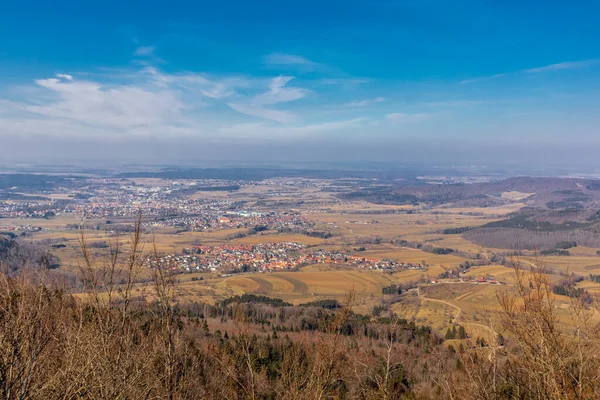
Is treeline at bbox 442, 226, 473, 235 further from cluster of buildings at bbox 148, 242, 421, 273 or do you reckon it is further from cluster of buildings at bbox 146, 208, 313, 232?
cluster of buildings at bbox 148, 242, 421, 273

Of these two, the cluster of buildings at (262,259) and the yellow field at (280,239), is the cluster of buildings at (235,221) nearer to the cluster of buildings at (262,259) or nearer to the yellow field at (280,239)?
the yellow field at (280,239)

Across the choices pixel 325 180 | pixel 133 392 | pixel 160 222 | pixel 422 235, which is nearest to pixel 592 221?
pixel 422 235

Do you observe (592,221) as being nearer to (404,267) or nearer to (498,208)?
(498,208)

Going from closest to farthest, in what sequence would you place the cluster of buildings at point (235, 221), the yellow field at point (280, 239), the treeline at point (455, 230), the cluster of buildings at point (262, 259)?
1. the cluster of buildings at point (262, 259)
2. the yellow field at point (280, 239)
3. the treeline at point (455, 230)
4. the cluster of buildings at point (235, 221)

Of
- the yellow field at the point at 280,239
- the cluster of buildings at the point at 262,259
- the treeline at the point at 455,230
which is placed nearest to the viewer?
the cluster of buildings at the point at 262,259

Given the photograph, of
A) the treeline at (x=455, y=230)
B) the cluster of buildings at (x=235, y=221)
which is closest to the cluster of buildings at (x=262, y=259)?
the cluster of buildings at (x=235, y=221)

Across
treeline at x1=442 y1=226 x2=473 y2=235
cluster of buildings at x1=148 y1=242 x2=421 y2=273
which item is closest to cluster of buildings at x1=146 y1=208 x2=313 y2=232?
cluster of buildings at x1=148 y1=242 x2=421 y2=273

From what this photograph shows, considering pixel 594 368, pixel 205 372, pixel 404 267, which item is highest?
pixel 594 368

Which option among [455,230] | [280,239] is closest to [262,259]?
[280,239]

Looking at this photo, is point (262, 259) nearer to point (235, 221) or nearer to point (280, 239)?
point (280, 239)

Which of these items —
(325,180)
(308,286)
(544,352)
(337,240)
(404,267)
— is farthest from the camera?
(325,180)

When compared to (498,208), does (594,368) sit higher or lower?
higher
